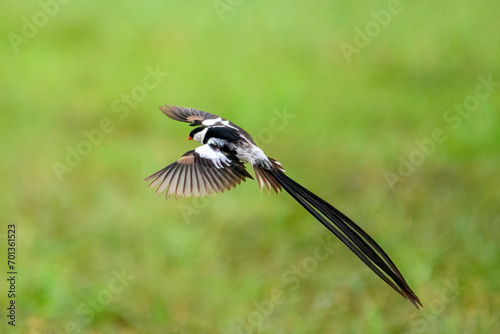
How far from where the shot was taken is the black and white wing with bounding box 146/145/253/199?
224 cm

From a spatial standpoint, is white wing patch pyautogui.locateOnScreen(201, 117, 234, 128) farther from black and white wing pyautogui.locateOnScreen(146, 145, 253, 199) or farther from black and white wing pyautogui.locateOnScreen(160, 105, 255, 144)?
black and white wing pyautogui.locateOnScreen(146, 145, 253, 199)

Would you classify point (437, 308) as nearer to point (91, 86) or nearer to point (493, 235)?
point (493, 235)

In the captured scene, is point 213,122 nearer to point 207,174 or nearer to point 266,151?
point 207,174

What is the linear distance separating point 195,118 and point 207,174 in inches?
10.4

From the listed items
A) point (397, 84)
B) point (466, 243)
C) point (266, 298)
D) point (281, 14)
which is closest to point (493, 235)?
point (466, 243)

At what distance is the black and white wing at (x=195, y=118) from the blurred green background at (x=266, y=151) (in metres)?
2.29

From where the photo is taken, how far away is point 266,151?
20.5ft

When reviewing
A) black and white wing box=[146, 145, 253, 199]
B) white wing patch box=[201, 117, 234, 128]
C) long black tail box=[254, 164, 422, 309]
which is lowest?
black and white wing box=[146, 145, 253, 199]

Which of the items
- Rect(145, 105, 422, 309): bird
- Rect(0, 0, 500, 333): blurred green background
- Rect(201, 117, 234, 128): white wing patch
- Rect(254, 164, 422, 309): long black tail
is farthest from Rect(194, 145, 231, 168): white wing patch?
Rect(0, 0, 500, 333): blurred green background

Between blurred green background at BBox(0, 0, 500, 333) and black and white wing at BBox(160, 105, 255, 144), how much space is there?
229cm

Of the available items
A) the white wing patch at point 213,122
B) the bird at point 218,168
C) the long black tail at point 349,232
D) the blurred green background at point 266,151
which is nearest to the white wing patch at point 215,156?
the bird at point 218,168

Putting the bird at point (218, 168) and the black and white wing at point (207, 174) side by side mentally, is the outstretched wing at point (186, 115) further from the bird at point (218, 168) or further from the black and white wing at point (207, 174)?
the black and white wing at point (207, 174)

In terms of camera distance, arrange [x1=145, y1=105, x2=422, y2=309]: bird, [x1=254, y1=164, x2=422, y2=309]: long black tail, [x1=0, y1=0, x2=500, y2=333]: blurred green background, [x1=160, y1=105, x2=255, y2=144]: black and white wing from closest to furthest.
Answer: [x1=254, y1=164, x2=422, y2=309]: long black tail, [x1=145, y1=105, x2=422, y2=309]: bird, [x1=160, y1=105, x2=255, y2=144]: black and white wing, [x1=0, y1=0, x2=500, y2=333]: blurred green background

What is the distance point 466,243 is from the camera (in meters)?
5.23
